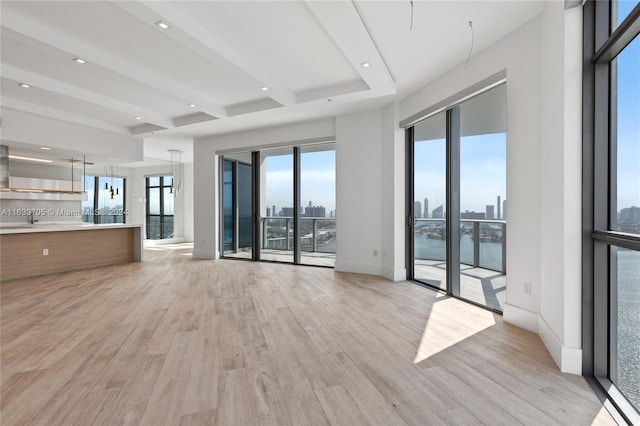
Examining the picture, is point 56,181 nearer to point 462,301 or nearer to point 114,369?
point 114,369

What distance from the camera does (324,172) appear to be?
20.1ft

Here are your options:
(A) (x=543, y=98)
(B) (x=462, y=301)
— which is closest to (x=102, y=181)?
A: (B) (x=462, y=301)

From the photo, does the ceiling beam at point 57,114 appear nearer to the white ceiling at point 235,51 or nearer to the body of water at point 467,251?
the white ceiling at point 235,51

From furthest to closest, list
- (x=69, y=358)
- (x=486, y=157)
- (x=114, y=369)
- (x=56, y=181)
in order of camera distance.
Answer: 1. (x=56, y=181)
2. (x=486, y=157)
3. (x=69, y=358)
4. (x=114, y=369)

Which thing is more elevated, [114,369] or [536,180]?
[536,180]

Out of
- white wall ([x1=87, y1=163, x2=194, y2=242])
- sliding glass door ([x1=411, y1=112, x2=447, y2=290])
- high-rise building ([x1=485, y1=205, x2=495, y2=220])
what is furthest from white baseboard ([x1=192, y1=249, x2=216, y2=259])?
high-rise building ([x1=485, y1=205, x2=495, y2=220])

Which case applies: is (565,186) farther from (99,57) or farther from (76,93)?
(76,93)

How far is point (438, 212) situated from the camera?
446 cm

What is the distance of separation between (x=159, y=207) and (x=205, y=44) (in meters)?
9.44

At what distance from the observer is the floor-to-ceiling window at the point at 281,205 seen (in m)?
6.22

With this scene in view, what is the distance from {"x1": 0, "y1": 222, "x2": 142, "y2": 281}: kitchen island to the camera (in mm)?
5188

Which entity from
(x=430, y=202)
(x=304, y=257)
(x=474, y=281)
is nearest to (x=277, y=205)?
(x=304, y=257)

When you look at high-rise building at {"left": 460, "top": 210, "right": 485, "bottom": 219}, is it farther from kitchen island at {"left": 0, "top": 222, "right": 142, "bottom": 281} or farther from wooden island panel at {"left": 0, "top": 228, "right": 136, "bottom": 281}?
wooden island panel at {"left": 0, "top": 228, "right": 136, "bottom": 281}

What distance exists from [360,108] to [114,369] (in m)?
4.71
